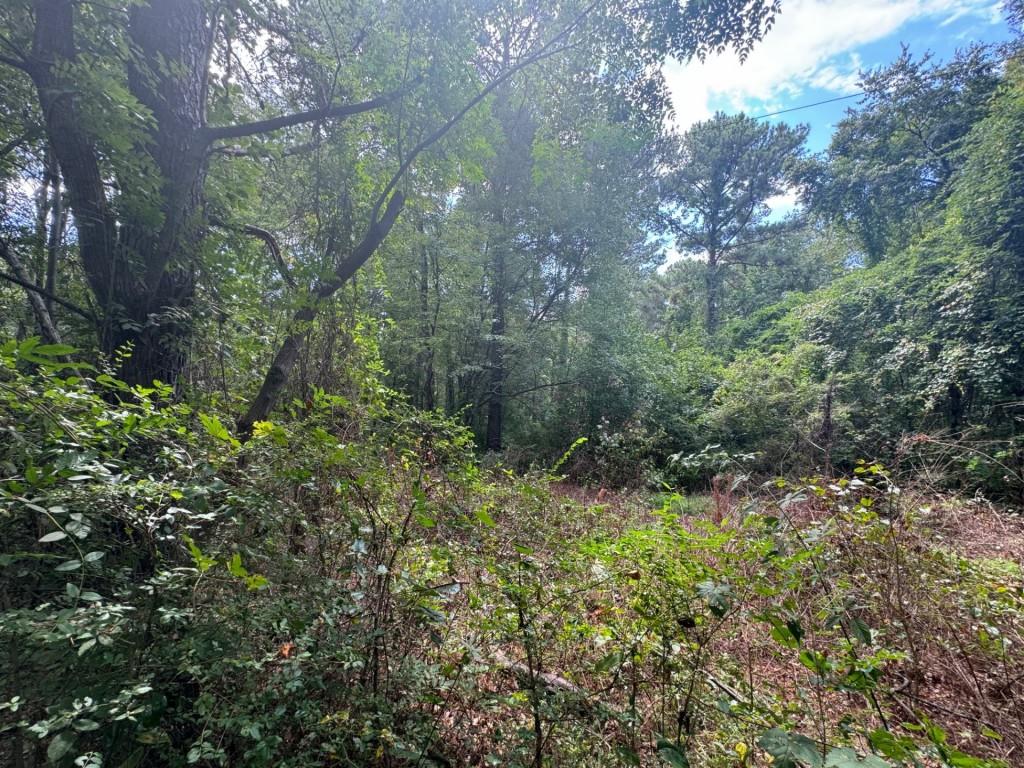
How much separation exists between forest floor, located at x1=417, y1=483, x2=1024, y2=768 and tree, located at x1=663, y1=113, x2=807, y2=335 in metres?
16.3

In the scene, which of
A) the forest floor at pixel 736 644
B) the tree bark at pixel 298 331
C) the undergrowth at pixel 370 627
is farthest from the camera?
the tree bark at pixel 298 331

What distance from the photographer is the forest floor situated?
1379 mm

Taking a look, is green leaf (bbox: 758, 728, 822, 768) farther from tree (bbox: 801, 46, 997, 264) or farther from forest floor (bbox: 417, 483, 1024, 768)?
tree (bbox: 801, 46, 997, 264)

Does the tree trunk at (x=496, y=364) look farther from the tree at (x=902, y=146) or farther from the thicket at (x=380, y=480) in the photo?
the tree at (x=902, y=146)

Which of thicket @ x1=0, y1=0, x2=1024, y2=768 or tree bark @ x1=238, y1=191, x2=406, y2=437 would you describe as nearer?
thicket @ x1=0, y1=0, x2=1024, y2=768

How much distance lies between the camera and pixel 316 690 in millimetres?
1383

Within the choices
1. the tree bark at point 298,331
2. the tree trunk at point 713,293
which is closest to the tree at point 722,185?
the tree trunk at point 713,293

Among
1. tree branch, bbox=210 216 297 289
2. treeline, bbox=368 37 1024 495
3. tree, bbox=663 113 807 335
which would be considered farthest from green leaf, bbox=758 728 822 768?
tree, bbox=663 113 807 335

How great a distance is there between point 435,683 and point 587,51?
5.13 m

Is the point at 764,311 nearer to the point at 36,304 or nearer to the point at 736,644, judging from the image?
the point at 736,644

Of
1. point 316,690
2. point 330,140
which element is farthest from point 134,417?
point 330,140

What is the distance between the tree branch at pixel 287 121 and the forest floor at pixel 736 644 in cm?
315

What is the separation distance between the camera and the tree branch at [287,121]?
8.72 feet

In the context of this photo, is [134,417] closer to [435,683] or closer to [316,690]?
[316,690]
